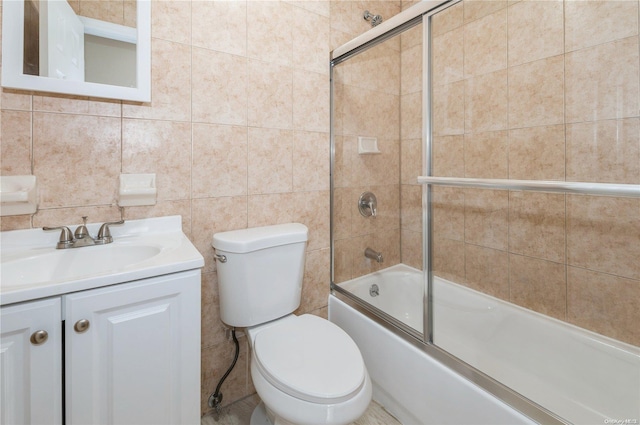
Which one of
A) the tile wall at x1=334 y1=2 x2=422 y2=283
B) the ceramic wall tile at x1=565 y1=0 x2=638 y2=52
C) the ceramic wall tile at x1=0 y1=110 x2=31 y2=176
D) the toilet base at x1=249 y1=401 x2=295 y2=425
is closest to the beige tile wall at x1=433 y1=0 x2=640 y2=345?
the ceramic wall tile at x1=565 y1=0 x2=638 y2=52

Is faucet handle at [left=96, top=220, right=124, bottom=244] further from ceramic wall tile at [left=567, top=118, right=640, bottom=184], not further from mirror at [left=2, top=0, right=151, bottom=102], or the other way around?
ceramic wall tile at [left=567, top=118, right=640, bottom=184]

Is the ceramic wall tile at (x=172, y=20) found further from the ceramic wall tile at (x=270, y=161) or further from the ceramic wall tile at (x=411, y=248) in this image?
the ceramic wall tile at (x=411, y=248)

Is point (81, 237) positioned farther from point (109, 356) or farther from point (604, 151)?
point (604, 151)

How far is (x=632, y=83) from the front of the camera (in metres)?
1.06

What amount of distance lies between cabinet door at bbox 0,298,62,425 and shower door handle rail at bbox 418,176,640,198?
1314 mm

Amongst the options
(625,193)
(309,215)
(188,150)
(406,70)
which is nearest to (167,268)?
(188,150)

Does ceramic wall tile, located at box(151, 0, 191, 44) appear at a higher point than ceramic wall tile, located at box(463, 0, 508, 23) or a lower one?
lower

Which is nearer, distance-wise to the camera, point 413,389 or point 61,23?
point 61,23

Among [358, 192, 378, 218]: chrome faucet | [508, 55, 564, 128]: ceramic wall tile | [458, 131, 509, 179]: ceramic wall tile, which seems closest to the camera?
[508, 55, 564, 128]: ceramic wall tile

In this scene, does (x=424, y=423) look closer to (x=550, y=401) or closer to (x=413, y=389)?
(x=413, y=389)

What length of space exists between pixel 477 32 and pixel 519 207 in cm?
86

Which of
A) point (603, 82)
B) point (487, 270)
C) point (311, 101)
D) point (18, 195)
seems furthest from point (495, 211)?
point (18, 195)

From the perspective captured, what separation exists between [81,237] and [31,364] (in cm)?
48

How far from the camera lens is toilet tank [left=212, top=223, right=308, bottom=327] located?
1.25m
